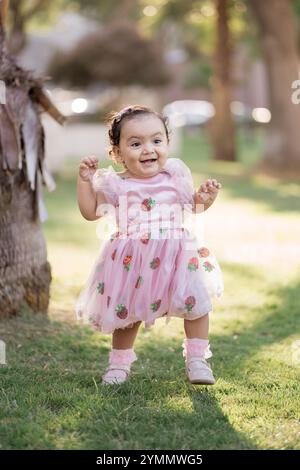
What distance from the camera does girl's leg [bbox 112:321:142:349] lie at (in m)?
3.99

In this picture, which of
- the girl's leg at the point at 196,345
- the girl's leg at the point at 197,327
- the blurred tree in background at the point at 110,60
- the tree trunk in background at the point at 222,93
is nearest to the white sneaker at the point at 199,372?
the girl's leg at the point at 196,345

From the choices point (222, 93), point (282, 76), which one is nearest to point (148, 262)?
point (282, 76)

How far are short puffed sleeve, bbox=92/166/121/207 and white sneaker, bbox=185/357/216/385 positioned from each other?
2.70ft

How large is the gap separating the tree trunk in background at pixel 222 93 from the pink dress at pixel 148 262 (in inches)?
630

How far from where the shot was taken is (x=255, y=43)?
90.3ft

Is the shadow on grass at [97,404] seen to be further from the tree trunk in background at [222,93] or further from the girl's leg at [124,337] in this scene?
the tree trunk in background at [222,93]

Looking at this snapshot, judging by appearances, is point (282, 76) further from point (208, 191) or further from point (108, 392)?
point (108, 392)

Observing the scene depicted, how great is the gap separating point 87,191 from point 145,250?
1.27ft

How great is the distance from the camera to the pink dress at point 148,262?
3824 mm

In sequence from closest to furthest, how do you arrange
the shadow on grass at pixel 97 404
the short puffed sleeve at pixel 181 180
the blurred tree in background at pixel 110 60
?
the shadow on grass at pixel 97 404, the short puffed sleeve at pixel 181 180, the blurred tree in background at pixel 110 60

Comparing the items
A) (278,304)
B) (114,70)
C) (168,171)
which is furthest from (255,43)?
(168,171)

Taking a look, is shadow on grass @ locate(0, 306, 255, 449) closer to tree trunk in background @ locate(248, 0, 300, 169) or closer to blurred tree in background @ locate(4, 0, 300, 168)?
tree trunk in background @ locate(248, 0, 300, 169)

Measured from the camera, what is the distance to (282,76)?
616 inches
